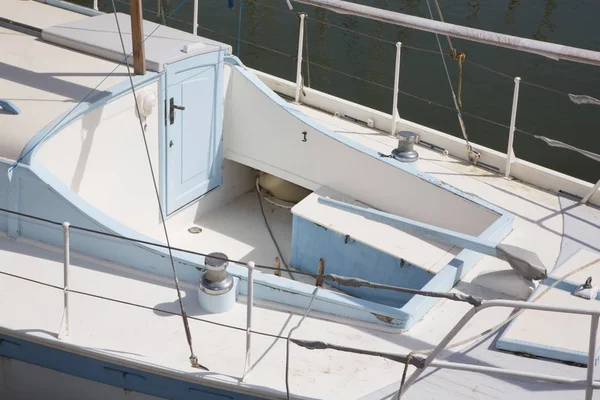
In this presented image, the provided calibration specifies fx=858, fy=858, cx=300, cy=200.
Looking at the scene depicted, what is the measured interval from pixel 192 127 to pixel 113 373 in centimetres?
278

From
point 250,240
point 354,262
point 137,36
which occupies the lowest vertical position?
point 250,240

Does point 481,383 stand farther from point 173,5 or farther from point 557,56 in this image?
point 173,5

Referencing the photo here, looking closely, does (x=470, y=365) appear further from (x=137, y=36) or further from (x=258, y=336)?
(x=137, y=36)

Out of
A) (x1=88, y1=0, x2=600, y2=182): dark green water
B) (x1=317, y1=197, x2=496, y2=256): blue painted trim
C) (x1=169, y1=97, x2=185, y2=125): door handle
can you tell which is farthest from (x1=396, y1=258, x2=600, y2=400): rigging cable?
(x1=88, y1=0, x2=600, y2=182): dark green water

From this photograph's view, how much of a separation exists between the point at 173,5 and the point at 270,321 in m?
15.4

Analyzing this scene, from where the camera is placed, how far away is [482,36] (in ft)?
20.9

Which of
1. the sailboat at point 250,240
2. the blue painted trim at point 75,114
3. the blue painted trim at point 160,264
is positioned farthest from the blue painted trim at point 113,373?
the blue painted trim at point 75,114

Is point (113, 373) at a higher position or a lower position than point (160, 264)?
lower

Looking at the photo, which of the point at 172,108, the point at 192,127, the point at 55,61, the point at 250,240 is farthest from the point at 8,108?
the point at 250,240

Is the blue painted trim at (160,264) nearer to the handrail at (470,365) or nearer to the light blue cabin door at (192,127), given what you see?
the handrail at (470,365)

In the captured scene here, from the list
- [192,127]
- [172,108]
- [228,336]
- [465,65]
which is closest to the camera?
[228,336]

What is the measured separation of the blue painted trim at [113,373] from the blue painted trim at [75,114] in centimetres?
125

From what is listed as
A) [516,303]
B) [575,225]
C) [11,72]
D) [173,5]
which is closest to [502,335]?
[516,303]

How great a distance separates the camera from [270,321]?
5.42 m
